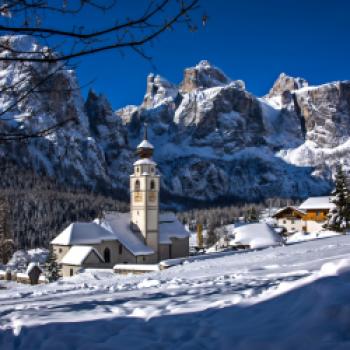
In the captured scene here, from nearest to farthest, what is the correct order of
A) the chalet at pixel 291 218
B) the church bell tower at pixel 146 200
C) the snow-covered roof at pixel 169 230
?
the church bell tower at pixel 146 200, the snow-covered roof at pixel 169 230, the chalet at pixel 291 218

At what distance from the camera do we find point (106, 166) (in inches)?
6978

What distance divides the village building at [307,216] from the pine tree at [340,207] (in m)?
24.4

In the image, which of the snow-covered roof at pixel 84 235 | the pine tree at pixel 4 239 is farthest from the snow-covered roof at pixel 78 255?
the pine tree at pixel 4 239

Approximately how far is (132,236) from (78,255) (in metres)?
5.93

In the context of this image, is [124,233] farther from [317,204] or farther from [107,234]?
[317,204]

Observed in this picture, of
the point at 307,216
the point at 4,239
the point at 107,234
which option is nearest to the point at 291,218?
the point at 307,216

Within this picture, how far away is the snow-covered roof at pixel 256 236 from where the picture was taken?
39688 millimetres

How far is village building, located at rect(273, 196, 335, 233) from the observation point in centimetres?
5716

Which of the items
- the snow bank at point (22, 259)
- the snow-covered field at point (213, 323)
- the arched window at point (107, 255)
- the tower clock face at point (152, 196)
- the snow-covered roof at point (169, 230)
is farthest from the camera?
the snow bank at point (22, 259)

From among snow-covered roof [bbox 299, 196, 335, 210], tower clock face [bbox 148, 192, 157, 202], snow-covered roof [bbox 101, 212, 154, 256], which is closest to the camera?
snow-covered roof [bbox 101, 212, 154, 256]

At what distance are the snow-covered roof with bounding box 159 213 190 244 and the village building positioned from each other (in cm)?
1967

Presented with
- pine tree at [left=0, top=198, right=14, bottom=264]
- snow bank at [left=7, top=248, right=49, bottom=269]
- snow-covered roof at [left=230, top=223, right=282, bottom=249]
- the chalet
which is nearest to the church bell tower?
snow-covered roof at [left=230, top=223, right=282, bottom=249]

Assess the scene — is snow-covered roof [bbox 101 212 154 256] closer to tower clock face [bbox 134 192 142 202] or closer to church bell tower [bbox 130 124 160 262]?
church bell tower [bbox 130 124 160 262]

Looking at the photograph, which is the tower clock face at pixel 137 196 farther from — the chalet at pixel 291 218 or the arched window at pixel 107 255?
the chalet at pixel 291 218
